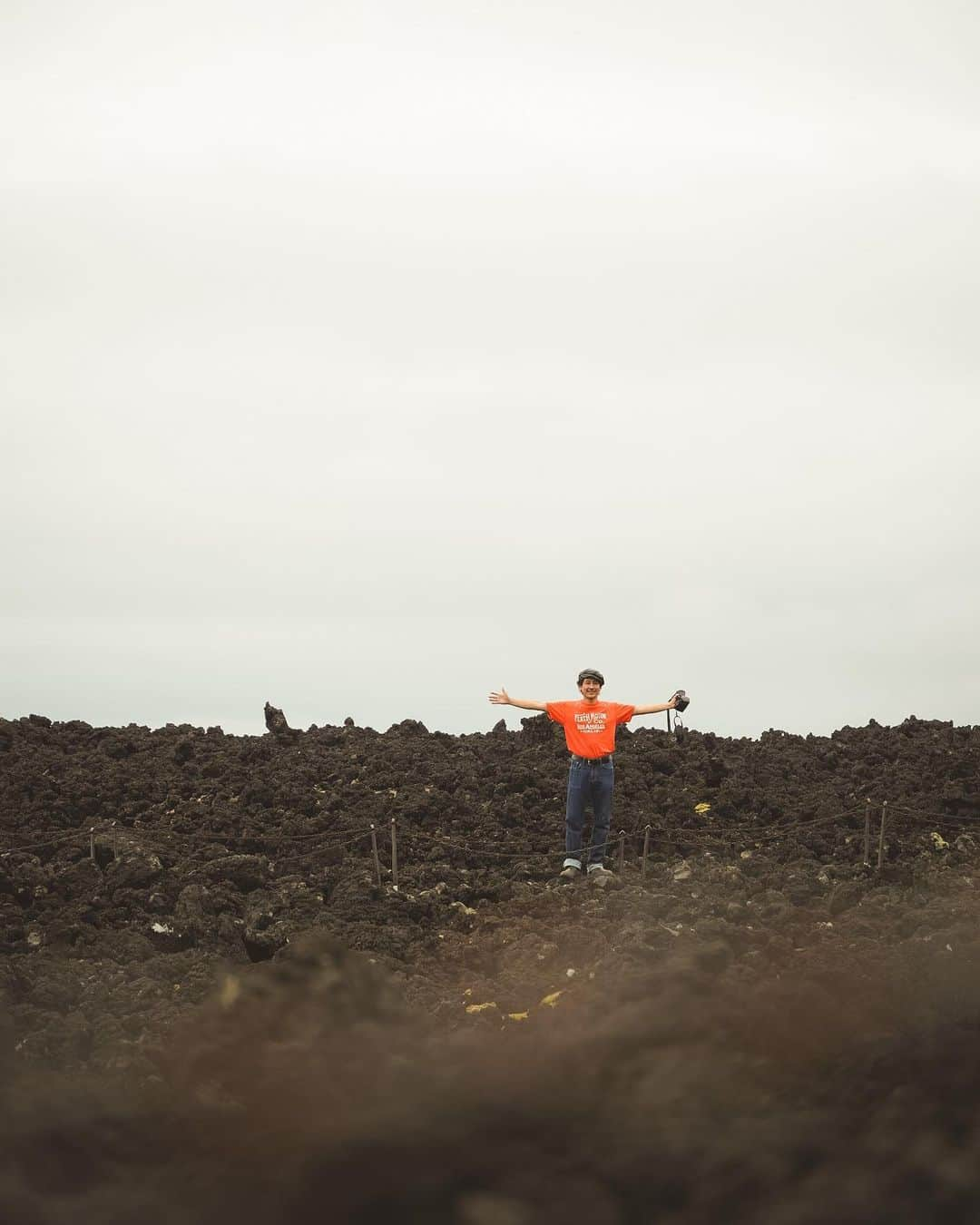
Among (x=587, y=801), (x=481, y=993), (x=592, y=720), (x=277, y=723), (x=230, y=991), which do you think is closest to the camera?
(x=230, y=991)

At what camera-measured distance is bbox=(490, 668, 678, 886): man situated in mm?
13609

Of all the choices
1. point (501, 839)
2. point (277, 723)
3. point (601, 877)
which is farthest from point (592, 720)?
point (277, 723)

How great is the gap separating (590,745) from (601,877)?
126 centimetres

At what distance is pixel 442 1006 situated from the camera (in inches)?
406

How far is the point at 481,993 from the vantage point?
1058cm

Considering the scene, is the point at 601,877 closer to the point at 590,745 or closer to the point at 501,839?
the point at 590,745

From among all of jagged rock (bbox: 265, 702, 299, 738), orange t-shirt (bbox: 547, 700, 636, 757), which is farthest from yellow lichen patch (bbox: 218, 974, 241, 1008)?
jagged rock (bbox: 265, 702, 299, 738)

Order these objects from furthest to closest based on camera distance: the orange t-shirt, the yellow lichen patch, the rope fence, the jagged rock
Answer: the jagged rock
the rope fence
the orange t-shirt
the yellow lichen patch

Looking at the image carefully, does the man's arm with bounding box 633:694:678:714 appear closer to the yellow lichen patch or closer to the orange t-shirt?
the orange t-shirt

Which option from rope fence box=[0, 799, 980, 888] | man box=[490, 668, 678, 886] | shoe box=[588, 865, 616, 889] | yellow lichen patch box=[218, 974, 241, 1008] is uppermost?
man box=[490, 668, 678, 886]

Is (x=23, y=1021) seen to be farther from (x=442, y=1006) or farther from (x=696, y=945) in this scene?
(x=696, y=945)

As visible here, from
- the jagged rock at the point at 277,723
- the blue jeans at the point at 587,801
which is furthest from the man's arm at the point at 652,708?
the jagged rock at the point at 277,723

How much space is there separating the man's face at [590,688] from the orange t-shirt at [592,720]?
112mm

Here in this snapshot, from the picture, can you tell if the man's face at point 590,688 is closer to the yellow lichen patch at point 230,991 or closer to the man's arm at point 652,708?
the man's arm at point 652,708
